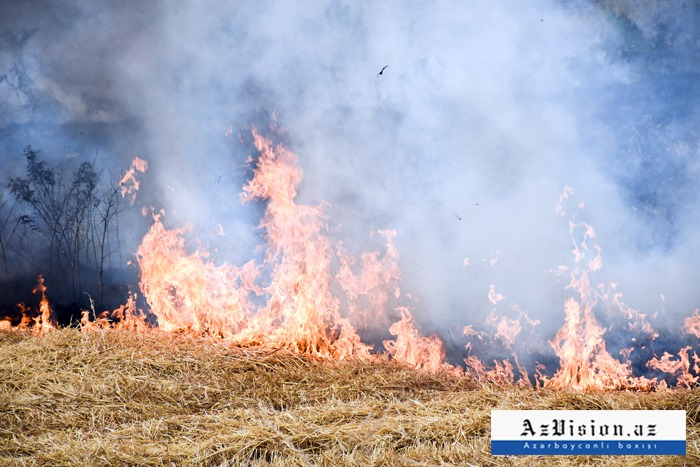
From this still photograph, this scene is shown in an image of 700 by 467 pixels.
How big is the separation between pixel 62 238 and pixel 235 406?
4867 millimetres

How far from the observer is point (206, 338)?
672 centimetres

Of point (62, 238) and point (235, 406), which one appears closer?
point (235, 406)

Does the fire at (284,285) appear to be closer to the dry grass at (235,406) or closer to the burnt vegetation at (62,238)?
the dry grass at (235,406)

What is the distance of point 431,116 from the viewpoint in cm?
785

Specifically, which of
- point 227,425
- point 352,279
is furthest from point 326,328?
point 227,425

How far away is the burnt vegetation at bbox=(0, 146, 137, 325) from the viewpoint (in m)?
8.88

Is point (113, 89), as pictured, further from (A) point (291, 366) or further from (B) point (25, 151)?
(A) point (291, 366)

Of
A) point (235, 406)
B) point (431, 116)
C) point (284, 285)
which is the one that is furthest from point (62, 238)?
point (431, 116)

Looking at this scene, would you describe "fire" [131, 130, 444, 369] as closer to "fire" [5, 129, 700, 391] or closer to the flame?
"fire" [5, 129, 700, 391]

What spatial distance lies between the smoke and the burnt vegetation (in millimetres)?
629

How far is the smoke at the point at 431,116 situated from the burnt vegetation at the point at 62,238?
24.8 inches

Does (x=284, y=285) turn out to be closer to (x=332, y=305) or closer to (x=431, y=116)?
(x=332, y=305)

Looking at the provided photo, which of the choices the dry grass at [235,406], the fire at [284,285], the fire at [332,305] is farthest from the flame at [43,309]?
the dry grass at [235,406]

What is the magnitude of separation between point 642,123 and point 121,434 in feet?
20.4
